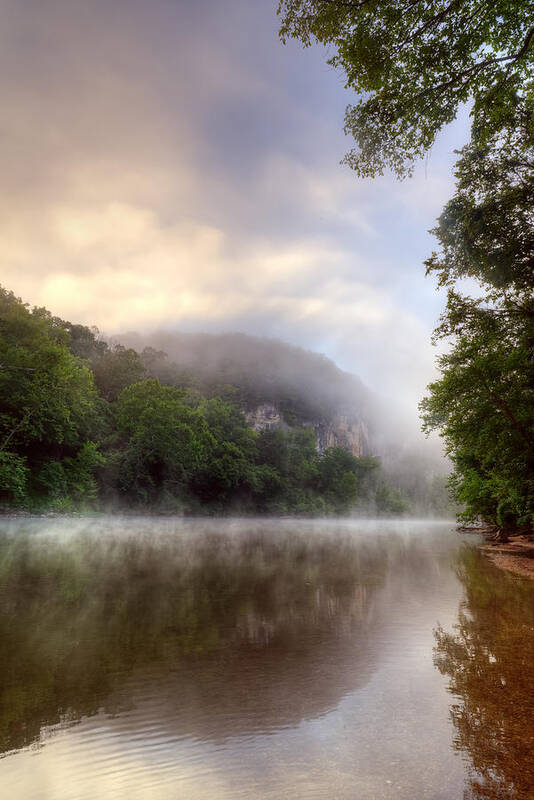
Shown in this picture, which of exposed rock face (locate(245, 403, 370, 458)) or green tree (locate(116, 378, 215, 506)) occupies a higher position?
exposed rock face (locate(245, 403, 370, 458))

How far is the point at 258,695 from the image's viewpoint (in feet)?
14.8

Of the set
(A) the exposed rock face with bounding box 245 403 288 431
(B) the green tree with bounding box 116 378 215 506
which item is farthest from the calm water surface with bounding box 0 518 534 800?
(A) the exposed rock face with bounding box 245 403 288 431

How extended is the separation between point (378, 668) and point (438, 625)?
269 centimetres

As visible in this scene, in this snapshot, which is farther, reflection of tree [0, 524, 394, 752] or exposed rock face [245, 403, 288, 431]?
exposed rock face [245, 403, 288, 431]

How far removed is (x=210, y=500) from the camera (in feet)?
226

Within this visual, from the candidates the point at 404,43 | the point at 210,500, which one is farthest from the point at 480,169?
the point at 210,500

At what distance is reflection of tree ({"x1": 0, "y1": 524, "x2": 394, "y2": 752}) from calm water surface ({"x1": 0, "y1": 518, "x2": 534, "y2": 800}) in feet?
0.09

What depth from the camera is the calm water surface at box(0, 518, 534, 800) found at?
3.07 meters

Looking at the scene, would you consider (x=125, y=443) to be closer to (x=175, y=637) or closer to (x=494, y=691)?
(x=175, y=637)

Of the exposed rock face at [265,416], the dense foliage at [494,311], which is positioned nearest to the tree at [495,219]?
the dense foliage at [494,311]

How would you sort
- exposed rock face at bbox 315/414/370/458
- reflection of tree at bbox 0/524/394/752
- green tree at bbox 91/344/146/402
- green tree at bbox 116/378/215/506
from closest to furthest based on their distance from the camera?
reflection of tree at bbox 0/524/394/752 < green tree at bbox 116/378/215/506 < green tree at bbox 91/344/146/402 < exposed rock face at bbox 315/414/370/458

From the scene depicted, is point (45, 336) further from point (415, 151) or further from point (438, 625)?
point (438, 625)

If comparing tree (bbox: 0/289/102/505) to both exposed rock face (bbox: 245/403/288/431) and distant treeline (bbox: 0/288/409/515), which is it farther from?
exposed rock face (bbox: 245/403/288/431)

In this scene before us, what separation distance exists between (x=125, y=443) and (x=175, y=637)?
2131 inches
